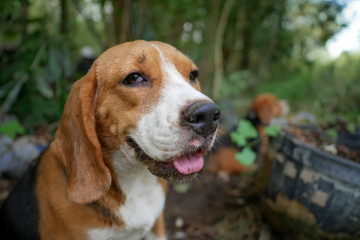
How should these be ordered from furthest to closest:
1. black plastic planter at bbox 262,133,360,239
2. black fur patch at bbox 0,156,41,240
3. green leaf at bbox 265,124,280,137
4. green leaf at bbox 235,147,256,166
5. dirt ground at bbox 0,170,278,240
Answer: dirt ground at bbox 0,170,278,240, green leaf at bbox 265,124,280,137, green leaf at bbox 235,147,256,166, black plastic planter at bbox 262,133,360,239, black fur patch at bbox 0,156,41,240

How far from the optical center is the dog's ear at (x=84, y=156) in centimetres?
166

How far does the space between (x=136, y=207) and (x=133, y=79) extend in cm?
90

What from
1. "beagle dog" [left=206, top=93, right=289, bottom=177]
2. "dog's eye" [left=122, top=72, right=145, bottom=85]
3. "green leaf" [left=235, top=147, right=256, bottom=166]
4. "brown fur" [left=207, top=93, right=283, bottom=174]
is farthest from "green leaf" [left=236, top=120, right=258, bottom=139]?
"brown fur" [left=207, top=93, right=283, bottom=174]

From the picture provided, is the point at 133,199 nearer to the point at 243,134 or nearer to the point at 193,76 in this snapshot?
the point at 193,76

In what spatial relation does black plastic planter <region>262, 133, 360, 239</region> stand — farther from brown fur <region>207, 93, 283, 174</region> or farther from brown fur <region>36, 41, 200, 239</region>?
brown fur <region>207, 93, 283, 174</region>

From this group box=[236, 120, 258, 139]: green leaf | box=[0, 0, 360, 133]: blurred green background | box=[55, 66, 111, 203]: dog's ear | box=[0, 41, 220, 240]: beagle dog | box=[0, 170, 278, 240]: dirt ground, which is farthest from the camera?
box=[0, 0, 360, 133]: blurred green background

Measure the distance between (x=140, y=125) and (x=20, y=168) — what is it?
2497mm

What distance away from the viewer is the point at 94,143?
5.49ft

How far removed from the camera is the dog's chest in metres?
1.82

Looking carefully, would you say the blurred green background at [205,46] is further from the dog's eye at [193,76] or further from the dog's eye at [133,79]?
the dog's eye at [133,79]

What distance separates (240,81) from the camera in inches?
310

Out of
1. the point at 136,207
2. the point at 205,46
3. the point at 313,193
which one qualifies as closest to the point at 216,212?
the point at 313,193

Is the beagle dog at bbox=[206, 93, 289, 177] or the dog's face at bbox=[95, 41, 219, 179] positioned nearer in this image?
the dog's face at bbox=[95, 41, 219, 179]

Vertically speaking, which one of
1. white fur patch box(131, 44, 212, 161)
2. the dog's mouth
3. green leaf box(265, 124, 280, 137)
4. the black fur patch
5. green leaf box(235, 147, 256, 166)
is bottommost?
the black fur patch
